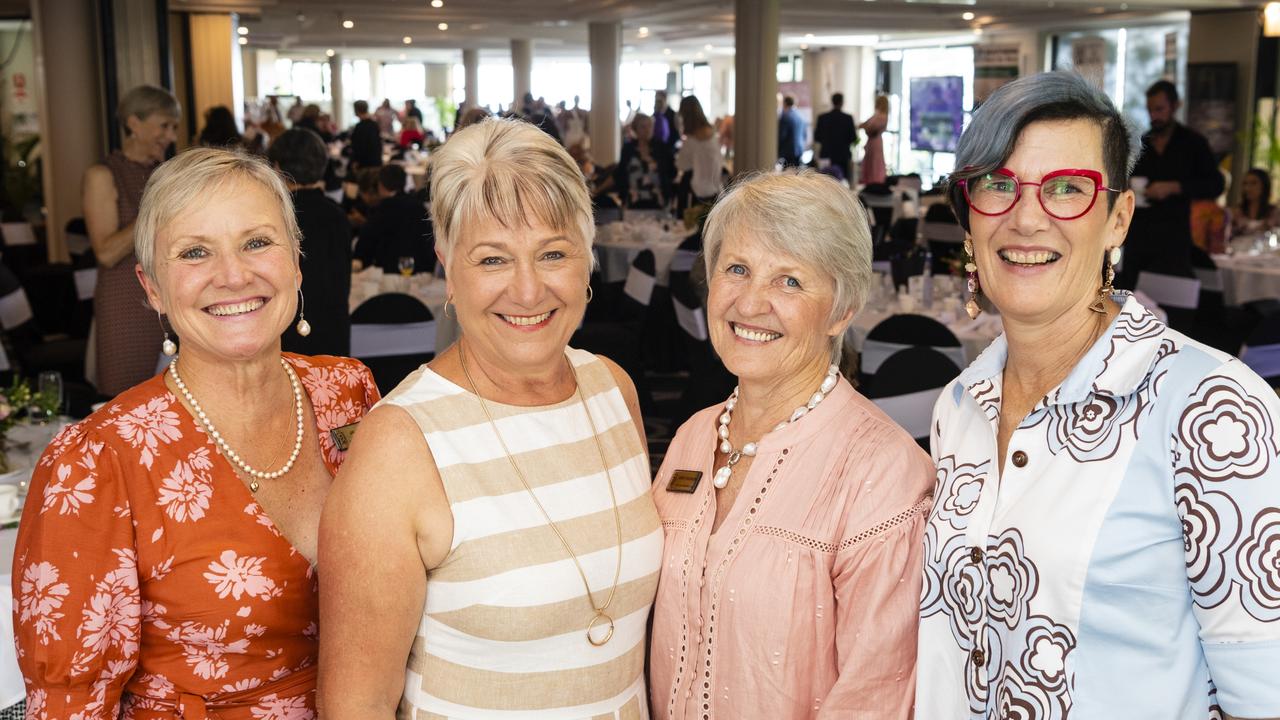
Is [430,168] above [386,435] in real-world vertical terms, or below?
above

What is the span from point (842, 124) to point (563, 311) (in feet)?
60.9

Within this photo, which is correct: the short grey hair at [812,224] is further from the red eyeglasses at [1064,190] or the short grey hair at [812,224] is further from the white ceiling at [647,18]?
the white ceiling at [647,18]

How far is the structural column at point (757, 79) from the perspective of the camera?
1505 centimetres

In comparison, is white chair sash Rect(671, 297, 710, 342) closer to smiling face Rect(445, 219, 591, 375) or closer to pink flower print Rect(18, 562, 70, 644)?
smiling face Rect(445, 219, 591, 375)

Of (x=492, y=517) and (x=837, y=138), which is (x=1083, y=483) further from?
(x=837, y=138)

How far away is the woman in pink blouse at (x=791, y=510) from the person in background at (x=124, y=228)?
4.01 meters

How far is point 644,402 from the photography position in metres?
5.53

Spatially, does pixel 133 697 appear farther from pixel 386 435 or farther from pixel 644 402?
pixel 644 402

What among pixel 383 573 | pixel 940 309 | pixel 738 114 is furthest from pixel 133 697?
pixel 738 114

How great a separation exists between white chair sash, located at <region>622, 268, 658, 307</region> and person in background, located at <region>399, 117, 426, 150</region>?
21.8 metres

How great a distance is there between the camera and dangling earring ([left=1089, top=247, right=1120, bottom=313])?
1690 mm

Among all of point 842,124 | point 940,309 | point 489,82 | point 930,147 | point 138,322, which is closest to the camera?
point 138,322

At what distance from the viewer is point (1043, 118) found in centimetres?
165

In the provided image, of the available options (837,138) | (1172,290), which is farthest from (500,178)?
(837,138)
